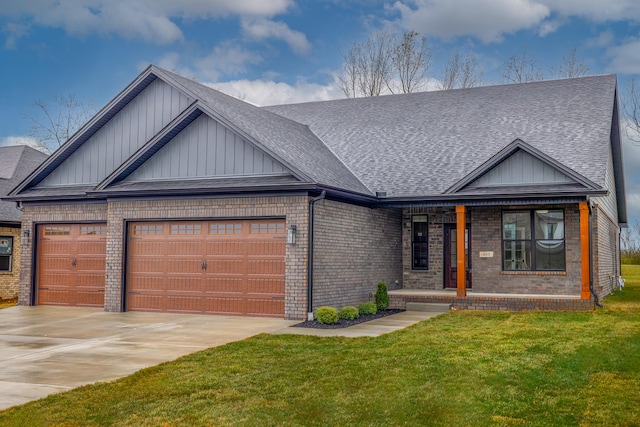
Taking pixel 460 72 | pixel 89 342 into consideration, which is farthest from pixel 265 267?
pixel 460 72

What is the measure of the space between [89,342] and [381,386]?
22.2 feet

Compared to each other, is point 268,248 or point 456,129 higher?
point 456,129

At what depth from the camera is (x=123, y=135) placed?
20281 millimetres

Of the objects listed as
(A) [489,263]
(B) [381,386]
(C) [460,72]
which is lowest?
(B) [381,386]

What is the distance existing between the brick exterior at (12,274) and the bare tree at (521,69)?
30.4 m

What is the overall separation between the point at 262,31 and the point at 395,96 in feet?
50.2

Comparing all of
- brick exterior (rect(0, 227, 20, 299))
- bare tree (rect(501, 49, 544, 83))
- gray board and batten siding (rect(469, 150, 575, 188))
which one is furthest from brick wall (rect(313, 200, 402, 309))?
bare tree (rect(501, 49, 544, 83))

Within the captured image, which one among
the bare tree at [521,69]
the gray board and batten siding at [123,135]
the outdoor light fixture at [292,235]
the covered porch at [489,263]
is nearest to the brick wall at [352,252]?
the outdoor light fixture at [292,235]

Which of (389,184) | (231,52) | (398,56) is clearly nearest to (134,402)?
(389,184)

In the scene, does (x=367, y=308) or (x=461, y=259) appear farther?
(x=461, y=259)

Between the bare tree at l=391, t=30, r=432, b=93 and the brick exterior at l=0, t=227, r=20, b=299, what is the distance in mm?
24439

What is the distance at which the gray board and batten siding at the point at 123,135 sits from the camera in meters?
19.8

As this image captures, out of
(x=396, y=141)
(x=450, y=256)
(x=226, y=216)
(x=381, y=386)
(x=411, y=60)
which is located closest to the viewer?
(x=381, y=386)

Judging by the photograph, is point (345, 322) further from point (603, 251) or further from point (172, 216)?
point (603, 251)
